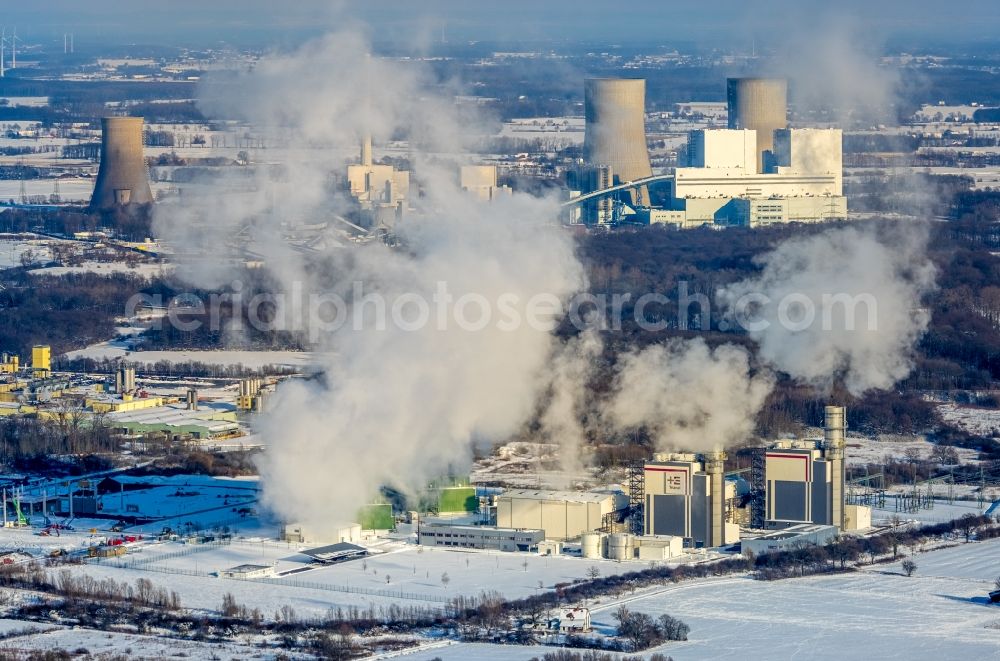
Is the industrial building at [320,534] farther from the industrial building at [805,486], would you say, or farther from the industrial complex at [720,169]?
the industrial complex at [720,169]

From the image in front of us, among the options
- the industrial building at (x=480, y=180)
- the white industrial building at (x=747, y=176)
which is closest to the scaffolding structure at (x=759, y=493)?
the industrial building at (x=480, y=180)

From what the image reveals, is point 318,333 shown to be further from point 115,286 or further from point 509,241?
point 509,241

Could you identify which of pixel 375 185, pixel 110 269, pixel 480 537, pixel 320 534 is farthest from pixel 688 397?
pixel 375 185

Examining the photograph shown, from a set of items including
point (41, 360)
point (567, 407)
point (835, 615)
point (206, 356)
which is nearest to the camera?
point (835, 615)

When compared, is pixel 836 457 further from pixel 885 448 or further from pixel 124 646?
pixel 124 646

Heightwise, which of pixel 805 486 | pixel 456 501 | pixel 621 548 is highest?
pixel 805 486

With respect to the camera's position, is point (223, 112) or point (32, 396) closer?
point (32, 396)

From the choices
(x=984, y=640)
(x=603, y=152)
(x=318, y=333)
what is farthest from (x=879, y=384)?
(x=603, y=152)
